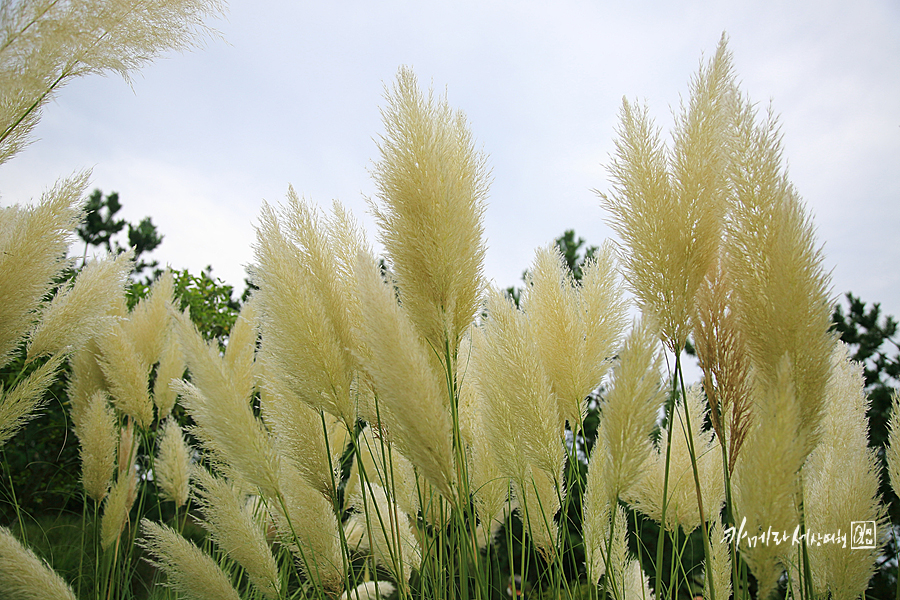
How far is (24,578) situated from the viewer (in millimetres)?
1489

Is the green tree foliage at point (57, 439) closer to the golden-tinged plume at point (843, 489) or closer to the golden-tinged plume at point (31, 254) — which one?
the golden-tinged plume at point (31, 254)

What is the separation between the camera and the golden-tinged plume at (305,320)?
4.71 ft

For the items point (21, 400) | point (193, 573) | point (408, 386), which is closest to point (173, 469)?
point (21, 400)

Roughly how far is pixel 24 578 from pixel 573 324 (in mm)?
1791

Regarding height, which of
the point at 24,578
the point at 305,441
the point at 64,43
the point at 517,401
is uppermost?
the point at 64,43

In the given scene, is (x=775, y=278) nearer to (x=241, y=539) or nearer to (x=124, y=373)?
(x=241, y=539)

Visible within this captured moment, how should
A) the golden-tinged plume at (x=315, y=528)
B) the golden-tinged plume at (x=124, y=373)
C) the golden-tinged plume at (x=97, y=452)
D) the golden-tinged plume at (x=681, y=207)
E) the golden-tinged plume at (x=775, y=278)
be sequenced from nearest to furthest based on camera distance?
the golden-tinged plume at (x=775, y=278), the golden-tinged plume at (x=681, y=207), the golden-tinged plume at (x=315, y=528), the golden-tinged plume at (x=97, y=452), the golden-tinged plume at (x=124, y=373)

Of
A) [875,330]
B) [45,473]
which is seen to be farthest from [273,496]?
[875,330]

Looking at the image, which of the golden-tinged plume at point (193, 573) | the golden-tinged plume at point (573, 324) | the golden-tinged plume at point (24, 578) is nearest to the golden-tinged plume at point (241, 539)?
the golden-tinged plume at point (193, 573)

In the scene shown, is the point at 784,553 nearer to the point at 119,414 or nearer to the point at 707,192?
the point at 707,192

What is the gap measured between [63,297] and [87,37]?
1.24 metres

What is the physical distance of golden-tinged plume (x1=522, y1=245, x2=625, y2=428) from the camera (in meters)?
1.72

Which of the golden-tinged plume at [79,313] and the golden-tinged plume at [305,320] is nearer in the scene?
the golden-tinged plume at [305,320]

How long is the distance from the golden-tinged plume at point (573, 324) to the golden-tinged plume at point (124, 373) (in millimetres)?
1834
